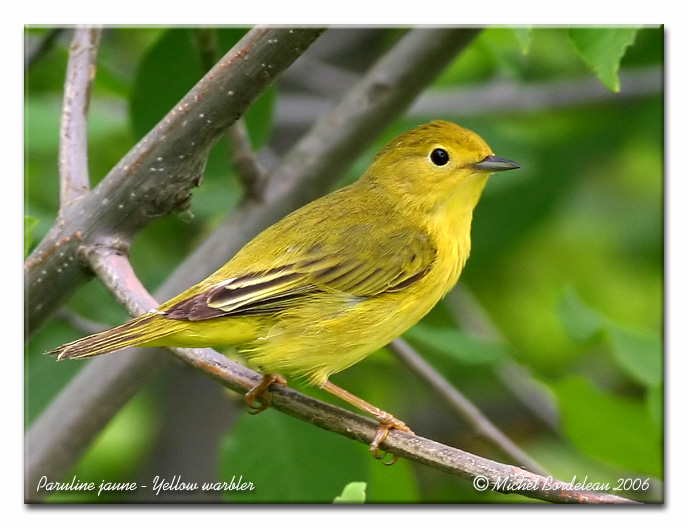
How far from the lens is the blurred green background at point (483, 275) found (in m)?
2.99

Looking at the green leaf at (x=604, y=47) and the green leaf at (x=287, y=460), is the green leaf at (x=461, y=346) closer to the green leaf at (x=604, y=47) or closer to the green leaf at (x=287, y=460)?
the green leaf at (x=287, y=460)

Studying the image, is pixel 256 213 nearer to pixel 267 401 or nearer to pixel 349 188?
pixel 349 188

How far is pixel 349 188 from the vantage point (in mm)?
3053

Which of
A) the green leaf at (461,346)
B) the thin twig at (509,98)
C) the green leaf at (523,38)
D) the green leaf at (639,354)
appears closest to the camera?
the green leaf at (523,38)

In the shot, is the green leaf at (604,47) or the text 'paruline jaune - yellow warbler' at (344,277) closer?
the green leaf at (604,47)

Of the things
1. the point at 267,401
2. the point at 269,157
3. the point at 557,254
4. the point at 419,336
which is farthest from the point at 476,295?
the point at 267,401

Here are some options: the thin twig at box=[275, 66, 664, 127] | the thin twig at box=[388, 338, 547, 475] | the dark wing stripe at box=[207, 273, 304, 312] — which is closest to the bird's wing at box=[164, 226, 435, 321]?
the dark wing stripe at box=[207, 273, 304, 312]

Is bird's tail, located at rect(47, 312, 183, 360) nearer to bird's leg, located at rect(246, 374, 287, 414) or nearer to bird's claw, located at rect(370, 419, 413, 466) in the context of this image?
bird's leg, located at rect(246, 374, 287, 414)

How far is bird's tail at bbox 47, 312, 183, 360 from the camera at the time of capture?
225 centimetres

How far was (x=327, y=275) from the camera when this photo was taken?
8.63 ft

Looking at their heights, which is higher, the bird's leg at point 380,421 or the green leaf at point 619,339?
the green leaf at point 619,339

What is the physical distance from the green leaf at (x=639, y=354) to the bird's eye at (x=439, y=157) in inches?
27.5

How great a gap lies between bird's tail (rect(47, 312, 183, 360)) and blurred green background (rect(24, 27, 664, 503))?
450mm

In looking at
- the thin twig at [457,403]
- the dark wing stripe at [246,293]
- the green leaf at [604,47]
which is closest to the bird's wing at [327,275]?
the dark wing stripe at [246,293]
